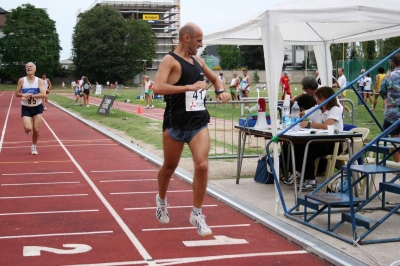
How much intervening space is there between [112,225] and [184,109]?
1751 millimetres

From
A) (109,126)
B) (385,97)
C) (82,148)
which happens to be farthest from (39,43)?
(385,97)

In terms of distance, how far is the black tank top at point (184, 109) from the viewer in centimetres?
623

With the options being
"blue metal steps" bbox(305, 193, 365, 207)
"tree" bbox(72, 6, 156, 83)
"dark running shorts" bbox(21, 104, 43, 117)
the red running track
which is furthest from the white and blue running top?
"tree" bbox(72, 6, 156, 83)

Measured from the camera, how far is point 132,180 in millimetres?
10414

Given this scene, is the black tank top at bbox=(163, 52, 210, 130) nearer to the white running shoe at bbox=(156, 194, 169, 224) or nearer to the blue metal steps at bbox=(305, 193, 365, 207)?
the white running shoe at bbox=(156, 194, 169, 224)

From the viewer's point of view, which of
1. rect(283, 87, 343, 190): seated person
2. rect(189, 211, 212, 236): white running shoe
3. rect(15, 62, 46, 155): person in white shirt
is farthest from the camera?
rect(15, 62, 46, 155): person in white shirt

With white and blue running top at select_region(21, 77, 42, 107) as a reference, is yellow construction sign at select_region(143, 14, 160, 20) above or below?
above

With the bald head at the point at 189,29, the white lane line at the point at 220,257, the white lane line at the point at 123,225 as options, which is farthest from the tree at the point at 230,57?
the white lane line at the point at 220,257

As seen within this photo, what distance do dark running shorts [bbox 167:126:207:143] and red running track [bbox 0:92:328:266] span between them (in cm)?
105

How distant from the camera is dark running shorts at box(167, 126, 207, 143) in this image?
625 cm

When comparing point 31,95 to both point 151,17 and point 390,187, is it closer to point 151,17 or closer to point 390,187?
point 390,187

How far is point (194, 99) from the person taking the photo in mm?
6211

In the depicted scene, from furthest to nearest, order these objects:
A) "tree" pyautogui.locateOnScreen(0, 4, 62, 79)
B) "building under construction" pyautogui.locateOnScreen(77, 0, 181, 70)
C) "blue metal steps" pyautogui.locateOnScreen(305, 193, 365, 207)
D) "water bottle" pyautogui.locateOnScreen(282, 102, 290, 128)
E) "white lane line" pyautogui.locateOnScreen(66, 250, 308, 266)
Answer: "building under construction" pyautogui.locateOnScreen(77, 0, 181, 70)
"tree" pyautogui.locateOnScreen(0, 4, 62, 79)
"water bottle" pyautogui.locateOnScreen(282, 102, 290, 128)
"blue metal steps" pyautogui.locateOnScreen(305, 193, 365, 207)
"white lane line" pyautogui.locateOnScreen(66, 250, 308, 266)

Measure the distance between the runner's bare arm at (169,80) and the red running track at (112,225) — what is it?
1541 mm
